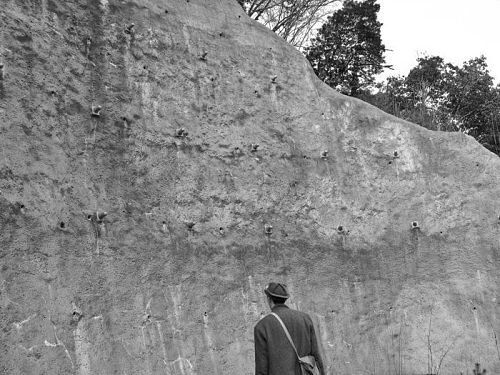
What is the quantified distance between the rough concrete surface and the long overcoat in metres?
2.34

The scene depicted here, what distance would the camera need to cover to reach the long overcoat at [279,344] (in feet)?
18.1

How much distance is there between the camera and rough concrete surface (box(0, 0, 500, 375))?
736cm

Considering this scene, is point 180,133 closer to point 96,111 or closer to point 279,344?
point 96,111

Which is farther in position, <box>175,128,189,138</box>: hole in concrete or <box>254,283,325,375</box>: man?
<box>175,128,189,138</box>: hole in concrete

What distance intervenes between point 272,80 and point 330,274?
2.89m

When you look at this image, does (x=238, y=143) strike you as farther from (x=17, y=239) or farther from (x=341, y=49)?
(x=341, y=49)

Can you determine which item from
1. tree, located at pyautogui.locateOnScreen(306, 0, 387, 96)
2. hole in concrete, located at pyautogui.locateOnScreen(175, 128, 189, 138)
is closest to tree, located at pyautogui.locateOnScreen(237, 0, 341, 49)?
tree, located at pyautogui.locateOnScreen(306, 0, 387, 96)

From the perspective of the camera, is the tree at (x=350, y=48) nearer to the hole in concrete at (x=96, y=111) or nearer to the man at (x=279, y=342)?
the hole in concrete at (x=96, y=111)

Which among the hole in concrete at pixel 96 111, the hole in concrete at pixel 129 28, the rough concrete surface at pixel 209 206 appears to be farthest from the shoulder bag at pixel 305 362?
the hole in concrete at pixel 129 28

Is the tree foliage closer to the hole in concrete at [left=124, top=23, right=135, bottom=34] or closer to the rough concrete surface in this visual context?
the rough concrete surface

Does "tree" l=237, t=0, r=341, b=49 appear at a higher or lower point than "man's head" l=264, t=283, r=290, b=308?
higher

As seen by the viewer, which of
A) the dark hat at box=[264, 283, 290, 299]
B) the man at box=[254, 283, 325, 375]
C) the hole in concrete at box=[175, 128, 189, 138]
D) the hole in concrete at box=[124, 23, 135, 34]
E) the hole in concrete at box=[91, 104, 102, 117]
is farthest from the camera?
the hole in concrete at box=[124, 23, 135, 34]

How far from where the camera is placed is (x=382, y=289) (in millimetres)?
9805

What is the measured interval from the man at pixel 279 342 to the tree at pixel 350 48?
18.1 m
